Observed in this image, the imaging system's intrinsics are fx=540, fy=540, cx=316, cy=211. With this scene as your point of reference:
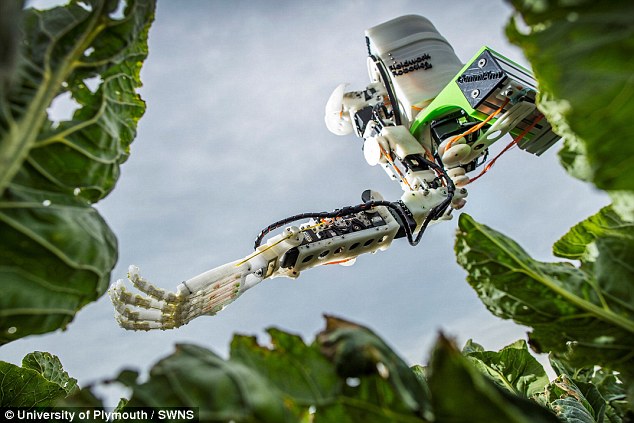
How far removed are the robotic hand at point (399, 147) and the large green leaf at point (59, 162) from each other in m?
3.91

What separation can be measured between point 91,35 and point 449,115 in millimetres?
6248

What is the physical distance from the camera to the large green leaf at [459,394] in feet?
2.81

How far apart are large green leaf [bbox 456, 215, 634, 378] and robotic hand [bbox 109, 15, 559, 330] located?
4.14 metres


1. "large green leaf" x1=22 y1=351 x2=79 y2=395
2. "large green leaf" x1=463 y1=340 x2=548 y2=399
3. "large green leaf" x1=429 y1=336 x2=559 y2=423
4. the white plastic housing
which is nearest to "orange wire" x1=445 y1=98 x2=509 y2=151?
the white plastic housing

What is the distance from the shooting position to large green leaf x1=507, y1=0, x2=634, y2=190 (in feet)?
3.17

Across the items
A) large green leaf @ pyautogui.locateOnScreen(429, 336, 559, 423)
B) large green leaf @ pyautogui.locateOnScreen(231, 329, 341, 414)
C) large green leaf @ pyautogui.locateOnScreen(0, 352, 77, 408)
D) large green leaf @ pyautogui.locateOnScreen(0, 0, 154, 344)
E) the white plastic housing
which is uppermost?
the white plastic housing

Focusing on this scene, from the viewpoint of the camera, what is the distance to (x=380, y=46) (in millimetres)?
8109

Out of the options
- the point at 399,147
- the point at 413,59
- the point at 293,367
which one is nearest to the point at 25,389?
the point at 293,367

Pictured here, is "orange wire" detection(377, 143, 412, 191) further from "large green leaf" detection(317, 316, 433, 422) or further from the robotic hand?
"large green leaf" detection(317, 316, 433, 422)

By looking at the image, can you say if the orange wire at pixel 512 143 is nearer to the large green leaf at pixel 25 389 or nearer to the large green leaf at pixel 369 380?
the large green leaf at pixel 25 389

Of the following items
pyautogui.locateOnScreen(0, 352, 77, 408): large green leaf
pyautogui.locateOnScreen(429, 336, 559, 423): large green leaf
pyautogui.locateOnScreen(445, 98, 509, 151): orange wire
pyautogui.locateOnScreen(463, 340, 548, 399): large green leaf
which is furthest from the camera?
pyautogui.locateOnScreen(445, 98, 509, 151): orange wire

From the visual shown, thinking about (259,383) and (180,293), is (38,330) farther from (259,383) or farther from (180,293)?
(180,293)

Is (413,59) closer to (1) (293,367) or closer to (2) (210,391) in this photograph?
(1) (293,367)

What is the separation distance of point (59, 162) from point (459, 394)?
100 centimetres
